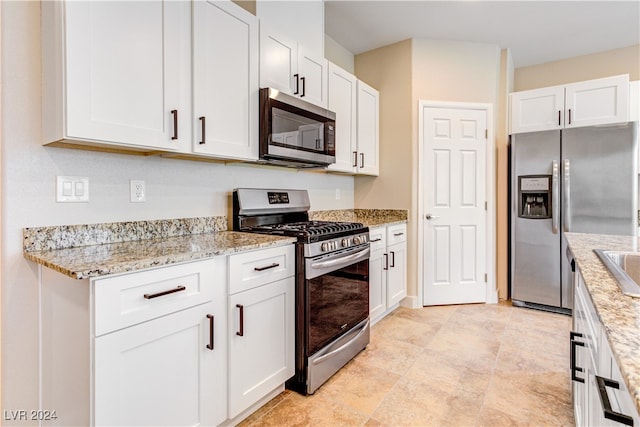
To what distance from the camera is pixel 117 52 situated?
1316mm

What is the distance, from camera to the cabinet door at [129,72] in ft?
3.99

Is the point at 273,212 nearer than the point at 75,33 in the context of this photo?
No

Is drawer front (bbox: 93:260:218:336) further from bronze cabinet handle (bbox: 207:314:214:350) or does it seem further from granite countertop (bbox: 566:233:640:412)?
granite countertop (bbox: 566:233:640:412)

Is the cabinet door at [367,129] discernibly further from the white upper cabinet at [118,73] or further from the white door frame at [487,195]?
the white upper cabinet at [118,73]

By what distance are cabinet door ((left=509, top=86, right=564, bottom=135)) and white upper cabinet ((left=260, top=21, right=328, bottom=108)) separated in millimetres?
2119

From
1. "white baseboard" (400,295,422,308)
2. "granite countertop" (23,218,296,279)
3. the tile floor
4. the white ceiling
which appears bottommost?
the tile floor

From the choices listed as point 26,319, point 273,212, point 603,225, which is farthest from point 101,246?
point 603,225

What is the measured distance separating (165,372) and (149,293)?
0.31m

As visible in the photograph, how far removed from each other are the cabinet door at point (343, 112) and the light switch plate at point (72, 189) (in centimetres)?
165

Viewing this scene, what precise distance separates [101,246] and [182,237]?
391 mm

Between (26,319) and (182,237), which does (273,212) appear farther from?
(26,319)

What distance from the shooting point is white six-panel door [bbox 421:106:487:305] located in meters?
3.31

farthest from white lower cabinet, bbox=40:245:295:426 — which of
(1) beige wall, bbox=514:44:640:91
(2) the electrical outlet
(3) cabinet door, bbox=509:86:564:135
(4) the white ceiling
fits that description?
(1) beige wall, bbox=514:44:640:91

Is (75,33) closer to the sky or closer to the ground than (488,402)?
closer to the sky
